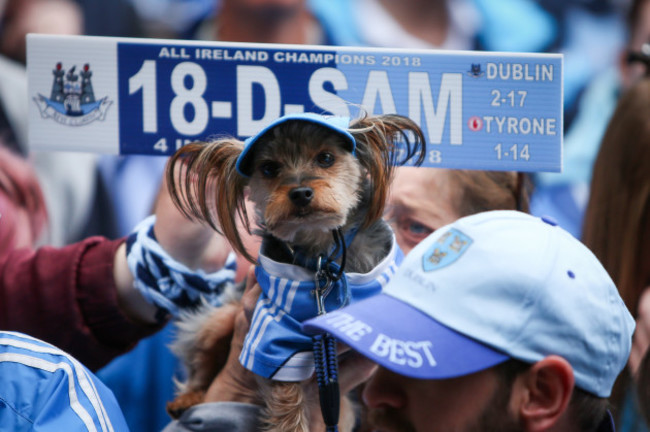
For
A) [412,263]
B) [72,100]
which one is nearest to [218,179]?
[72,100]

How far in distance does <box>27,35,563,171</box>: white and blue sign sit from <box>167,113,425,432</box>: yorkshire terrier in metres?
0.17

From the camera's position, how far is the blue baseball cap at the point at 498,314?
3.40 feet

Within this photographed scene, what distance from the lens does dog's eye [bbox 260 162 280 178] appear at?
170 centimetres

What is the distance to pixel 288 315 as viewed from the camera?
1.59m

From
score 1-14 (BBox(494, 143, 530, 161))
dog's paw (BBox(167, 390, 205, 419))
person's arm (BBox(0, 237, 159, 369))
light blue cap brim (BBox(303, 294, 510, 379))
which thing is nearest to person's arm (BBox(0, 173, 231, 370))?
person's arm (BBox(0, 237, 159, 369))

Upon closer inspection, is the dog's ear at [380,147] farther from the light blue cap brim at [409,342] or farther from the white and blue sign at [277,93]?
the light blue cap brim at [409,342]

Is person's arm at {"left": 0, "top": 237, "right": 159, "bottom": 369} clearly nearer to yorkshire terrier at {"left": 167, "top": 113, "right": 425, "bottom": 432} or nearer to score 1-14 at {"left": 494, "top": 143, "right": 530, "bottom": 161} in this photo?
yorkshire terrier at {"left": 167, "top": 113, "right": 425, "bottom": 432}

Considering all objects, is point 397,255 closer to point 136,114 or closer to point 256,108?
point 256,108

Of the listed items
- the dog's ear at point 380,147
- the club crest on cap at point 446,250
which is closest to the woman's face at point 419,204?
the dog's ear at point 380,147

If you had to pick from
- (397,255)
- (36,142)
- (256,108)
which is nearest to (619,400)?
(397,255)

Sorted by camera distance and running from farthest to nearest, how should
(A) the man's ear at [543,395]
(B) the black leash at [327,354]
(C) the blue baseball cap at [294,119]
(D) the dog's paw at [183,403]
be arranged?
(D) the dog's paw at [183,403], (C) the blue baseball cap at [294,119], (B) the black leash at [327,354], (A) the man's ear at [543,395]

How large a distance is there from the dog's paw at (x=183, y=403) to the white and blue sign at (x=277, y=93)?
775 mm

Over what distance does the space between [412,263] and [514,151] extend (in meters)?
0.87

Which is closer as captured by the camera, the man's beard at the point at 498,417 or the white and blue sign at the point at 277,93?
the man's beard at the point at 498,417
